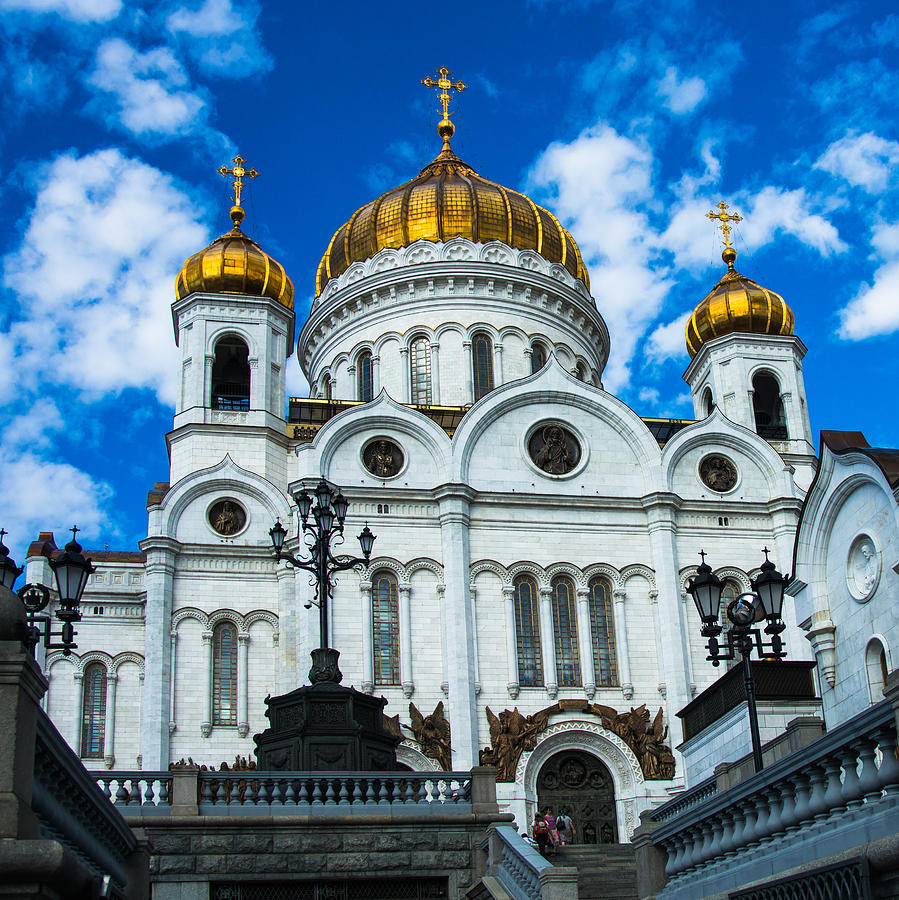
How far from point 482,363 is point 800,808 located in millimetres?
30566

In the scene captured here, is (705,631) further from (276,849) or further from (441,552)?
(441,552)

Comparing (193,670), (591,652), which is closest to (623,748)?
(591,652)

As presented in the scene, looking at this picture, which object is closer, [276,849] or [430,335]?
[276,849]

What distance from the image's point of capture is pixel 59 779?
8086 mm

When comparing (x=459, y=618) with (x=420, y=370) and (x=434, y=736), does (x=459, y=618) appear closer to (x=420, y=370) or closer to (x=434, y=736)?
(x=434, y=736)

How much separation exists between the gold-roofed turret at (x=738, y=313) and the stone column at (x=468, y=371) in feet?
24.7

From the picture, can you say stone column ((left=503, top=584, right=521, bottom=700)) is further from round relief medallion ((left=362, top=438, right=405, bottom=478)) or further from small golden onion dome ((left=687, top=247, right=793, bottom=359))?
small golden onion dome ((left=687, top=247, right=793, bottom=359))

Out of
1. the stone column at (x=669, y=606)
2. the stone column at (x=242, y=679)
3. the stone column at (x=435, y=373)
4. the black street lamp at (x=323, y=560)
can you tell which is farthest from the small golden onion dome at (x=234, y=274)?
the black street lamp at (x=323, y=560)

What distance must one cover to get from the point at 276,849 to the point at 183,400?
67.6 ft

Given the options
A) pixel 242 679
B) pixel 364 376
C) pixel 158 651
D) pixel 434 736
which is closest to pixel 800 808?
pixel 434 736

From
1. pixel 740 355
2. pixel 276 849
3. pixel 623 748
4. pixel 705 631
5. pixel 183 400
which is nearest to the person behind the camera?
pixel 276 849

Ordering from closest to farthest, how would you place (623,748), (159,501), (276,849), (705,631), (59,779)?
(59,779) < (276,849) < (705,631) < (623,748) < (159,501)

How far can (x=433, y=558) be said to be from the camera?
1195 inches

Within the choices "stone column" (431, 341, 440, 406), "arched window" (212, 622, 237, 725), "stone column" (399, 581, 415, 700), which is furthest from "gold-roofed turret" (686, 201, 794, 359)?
"arched window" (212, 622, 237, 725)
